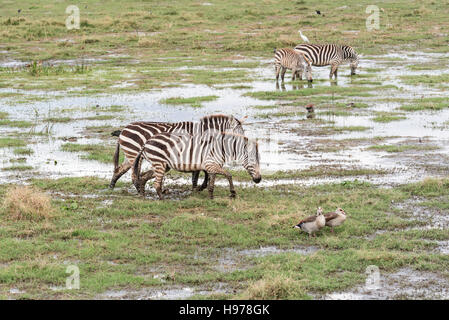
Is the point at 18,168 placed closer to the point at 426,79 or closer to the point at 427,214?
the point at 427,214

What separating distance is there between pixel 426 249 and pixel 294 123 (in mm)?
8901

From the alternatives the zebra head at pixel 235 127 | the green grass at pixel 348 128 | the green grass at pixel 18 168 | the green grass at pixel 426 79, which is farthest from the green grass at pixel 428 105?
the green grass at pixel 18 168

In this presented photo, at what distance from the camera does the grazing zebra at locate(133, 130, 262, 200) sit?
1118 cm

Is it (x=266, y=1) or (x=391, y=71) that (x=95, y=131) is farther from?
(x=266, y=1)

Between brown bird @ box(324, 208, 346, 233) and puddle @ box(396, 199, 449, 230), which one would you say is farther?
puddle @ box(396, 199, 449, 230)

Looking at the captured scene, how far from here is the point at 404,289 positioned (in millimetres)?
7586

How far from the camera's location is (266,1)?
156 feet

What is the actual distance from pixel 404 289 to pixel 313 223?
1877 mm

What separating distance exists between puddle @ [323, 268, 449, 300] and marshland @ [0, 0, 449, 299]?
0.02 meters

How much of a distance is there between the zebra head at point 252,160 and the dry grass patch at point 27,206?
314 cm

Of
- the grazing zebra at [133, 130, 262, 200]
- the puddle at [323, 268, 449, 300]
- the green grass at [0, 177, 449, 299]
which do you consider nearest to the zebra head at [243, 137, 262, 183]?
the grazing zebra at [133, 130, 262, 200]

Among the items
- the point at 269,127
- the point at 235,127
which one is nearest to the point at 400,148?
the point at 269,127

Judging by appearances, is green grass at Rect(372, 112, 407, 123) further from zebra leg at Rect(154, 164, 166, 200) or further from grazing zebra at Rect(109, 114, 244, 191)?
zebra leg at Rect(154, 164, 166, 200)
